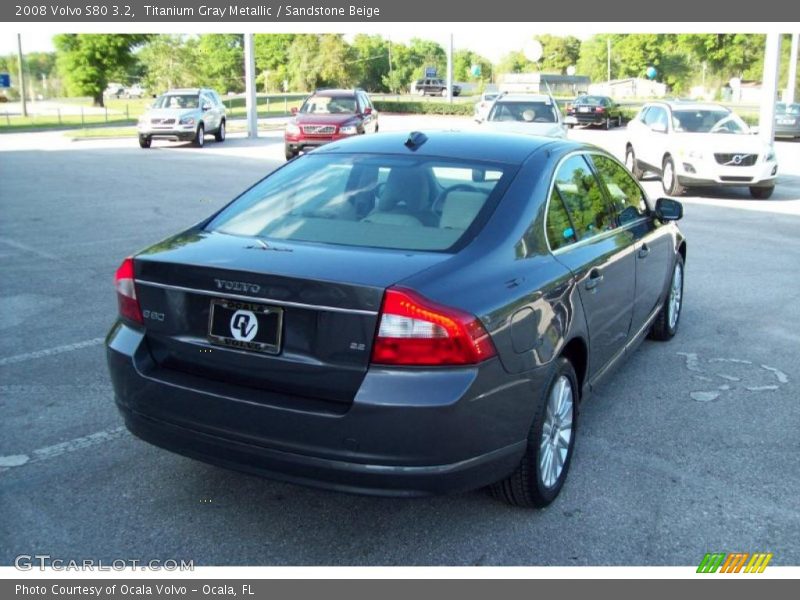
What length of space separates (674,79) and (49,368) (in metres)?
98.6

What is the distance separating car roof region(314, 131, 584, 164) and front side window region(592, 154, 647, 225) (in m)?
0.35

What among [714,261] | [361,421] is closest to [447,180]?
[361,421]

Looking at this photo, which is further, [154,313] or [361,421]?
[154,313]

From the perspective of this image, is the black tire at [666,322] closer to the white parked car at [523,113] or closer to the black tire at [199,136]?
the white parked car at [523,113]

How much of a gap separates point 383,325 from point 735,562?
5.73 ft

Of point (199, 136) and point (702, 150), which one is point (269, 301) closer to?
point (702, 150)

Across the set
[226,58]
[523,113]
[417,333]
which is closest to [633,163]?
[523,113]

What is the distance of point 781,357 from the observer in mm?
6133

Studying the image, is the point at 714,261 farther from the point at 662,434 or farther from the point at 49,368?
the point at 49,368

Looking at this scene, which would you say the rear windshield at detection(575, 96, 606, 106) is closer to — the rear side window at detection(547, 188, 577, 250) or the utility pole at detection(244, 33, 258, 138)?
the utility pole at detection(244, 33, 258, 138)

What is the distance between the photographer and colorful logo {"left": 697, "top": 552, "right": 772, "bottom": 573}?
11.2 feet

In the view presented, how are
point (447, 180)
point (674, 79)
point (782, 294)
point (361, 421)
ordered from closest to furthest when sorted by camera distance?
point (361, 421)
point (447, 180)
point (782, 294)
point (674, 79)

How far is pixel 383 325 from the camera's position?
10.3ft

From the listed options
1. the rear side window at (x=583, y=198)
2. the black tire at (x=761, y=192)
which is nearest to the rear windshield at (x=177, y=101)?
the black tire at (x=761, y=192)
